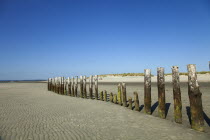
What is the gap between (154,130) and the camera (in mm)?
5062

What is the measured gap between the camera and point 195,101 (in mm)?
5102

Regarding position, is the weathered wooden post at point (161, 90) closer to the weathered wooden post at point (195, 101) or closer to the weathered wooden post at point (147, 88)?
the weathered wooden post at point (147, 88)

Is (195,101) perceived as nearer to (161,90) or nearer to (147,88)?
(161,90)

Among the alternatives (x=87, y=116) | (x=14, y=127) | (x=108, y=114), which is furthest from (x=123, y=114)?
(x=14, y=127)

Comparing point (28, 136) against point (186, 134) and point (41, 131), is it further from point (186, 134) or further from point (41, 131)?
point (186, 134)

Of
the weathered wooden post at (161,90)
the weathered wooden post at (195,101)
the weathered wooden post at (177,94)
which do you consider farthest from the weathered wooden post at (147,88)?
the weathered wooden post at (195,101)

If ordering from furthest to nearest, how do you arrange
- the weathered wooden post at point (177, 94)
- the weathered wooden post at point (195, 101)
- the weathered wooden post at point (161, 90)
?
the weathered wooden post at point (161, 90)
the weathered wooden post at point (177, 94)
the weathered wooden post at point (195, 101)

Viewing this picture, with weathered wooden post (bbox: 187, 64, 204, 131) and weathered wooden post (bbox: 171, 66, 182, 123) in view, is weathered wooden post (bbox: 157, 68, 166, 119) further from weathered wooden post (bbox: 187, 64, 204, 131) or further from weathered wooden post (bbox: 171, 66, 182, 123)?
weathered wooden post (bbox: 187, 64, 204, 131)

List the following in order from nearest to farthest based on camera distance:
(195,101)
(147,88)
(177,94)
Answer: (195,101)
(177,94)
(147,88)

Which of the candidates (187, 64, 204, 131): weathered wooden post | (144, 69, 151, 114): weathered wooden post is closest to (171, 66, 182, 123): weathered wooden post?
(187, 64, 204, 131): weathered wooden post

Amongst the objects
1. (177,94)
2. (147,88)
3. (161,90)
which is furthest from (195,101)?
(147,88)

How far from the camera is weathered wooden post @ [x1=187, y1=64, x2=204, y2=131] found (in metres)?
5.07

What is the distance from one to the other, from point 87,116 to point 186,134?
3631 millimetres

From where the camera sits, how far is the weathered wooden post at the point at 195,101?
5.07 metres
